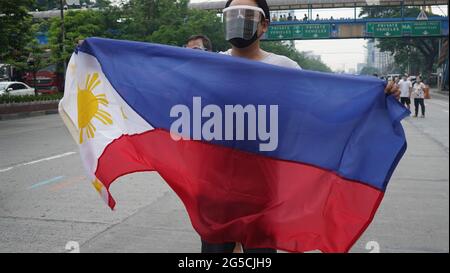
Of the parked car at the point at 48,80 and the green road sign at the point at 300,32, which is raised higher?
the green road sign at the point at 300,32

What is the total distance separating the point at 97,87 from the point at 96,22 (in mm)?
32130

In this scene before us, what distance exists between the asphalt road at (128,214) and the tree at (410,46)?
4756 centimetres

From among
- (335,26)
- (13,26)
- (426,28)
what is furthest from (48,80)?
(426,28)

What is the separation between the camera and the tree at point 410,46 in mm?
55250

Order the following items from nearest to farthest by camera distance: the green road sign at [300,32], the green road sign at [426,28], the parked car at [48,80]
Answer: the parked car at [48,80] → the green road sign at [426,28] → the green road sign at [300,32]

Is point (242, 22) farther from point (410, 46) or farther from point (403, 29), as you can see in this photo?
point (410, 46)

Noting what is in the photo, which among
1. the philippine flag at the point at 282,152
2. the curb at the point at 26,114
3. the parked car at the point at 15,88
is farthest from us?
the parked car at the point at 15,88

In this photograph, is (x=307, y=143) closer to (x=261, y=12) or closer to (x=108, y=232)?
(x=261, y=12)

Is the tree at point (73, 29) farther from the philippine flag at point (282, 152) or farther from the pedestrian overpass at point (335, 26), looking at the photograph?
the philippine flag at point (282, 152)

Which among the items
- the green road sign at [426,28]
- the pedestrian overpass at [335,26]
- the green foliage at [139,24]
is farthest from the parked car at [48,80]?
the green road sign at [426,28]

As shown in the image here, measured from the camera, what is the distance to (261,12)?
2.91 metres

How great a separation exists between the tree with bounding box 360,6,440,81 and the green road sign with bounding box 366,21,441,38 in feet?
22.6

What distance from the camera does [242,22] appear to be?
2.83m

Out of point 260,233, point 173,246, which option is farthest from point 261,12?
point 173,246
